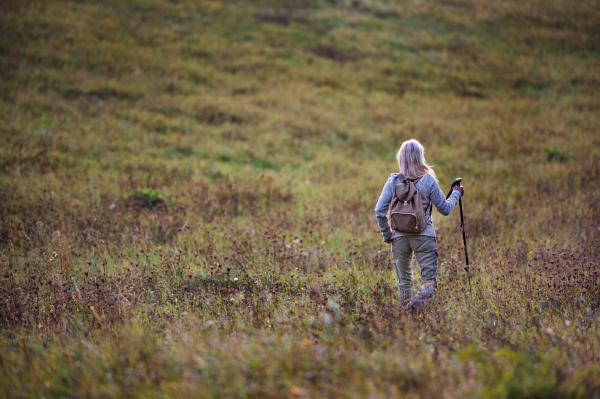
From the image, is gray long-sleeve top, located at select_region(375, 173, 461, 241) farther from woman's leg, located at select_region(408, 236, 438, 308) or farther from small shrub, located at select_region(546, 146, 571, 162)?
small shrub, located at select_region(546, 146, 571, 162)

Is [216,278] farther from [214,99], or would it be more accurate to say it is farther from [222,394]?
[214,99]

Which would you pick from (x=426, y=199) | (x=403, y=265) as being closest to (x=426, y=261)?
(x=403, y=265)

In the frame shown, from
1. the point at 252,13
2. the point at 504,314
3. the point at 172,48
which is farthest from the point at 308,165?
the point at 252,13

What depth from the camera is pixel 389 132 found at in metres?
13.2

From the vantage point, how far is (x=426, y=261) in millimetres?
3812

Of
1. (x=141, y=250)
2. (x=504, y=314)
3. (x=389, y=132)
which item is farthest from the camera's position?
(x=389, y=132)

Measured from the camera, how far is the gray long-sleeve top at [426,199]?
374 cm

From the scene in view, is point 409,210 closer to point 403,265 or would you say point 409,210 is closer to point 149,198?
point 403,265

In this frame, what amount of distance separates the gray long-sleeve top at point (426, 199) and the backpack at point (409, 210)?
0.41ft

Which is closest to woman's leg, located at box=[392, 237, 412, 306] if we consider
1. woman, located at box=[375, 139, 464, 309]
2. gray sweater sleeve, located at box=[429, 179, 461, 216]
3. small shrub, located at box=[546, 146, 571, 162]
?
woman, located at box=[375, 139, 464, 309]

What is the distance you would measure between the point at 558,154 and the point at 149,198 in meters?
12.2

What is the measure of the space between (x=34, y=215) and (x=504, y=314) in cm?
754

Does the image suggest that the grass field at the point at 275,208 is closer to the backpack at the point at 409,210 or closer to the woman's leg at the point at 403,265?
the woman's leg at the point at 403,265

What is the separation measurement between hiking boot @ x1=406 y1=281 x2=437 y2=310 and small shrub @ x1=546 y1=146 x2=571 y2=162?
32.6 ft
